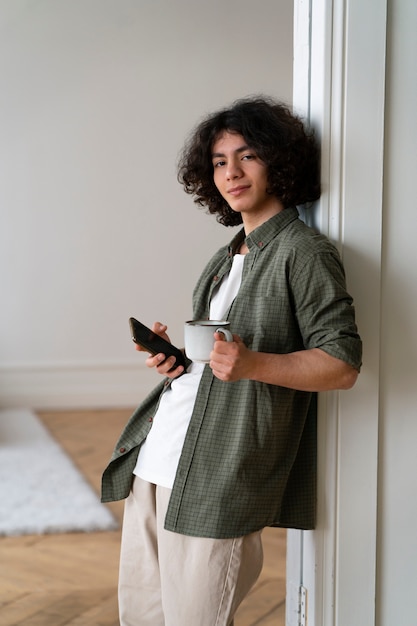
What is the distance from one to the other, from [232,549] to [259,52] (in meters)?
3.90

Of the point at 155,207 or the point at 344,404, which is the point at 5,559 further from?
the point at 155,207

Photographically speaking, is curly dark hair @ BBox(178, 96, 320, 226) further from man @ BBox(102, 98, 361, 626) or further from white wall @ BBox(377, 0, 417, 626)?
white wall @ BBox(377, 0, 417, 626)

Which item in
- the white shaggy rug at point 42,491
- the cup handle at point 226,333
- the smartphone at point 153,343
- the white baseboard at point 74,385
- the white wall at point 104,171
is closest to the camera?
the cup handle at point 226,333

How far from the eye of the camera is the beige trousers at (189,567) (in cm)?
139

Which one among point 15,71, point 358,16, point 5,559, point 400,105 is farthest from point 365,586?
point 15,71

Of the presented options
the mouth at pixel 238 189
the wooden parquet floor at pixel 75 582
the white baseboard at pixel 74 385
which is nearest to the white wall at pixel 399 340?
the mouth at pixel 238 189

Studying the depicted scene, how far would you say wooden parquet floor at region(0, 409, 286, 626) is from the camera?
7.02 feet

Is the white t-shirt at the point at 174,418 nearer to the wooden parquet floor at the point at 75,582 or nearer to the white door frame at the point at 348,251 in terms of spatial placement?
the white door frame at the point at 348,251

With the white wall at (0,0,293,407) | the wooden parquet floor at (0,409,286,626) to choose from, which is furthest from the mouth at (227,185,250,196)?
the white wall at (0,0,293,407)

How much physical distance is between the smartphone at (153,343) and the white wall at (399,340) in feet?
1.27

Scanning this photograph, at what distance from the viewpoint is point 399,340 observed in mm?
1520

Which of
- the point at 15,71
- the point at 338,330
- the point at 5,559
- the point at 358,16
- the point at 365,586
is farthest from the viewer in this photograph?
the point at 15,71

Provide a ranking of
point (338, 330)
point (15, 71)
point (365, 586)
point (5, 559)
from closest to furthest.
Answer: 1. point (338, 330)
2. point (365, 586)
3. point (5, 559)
4. point (15, 71)

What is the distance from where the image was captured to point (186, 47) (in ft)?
15.4
